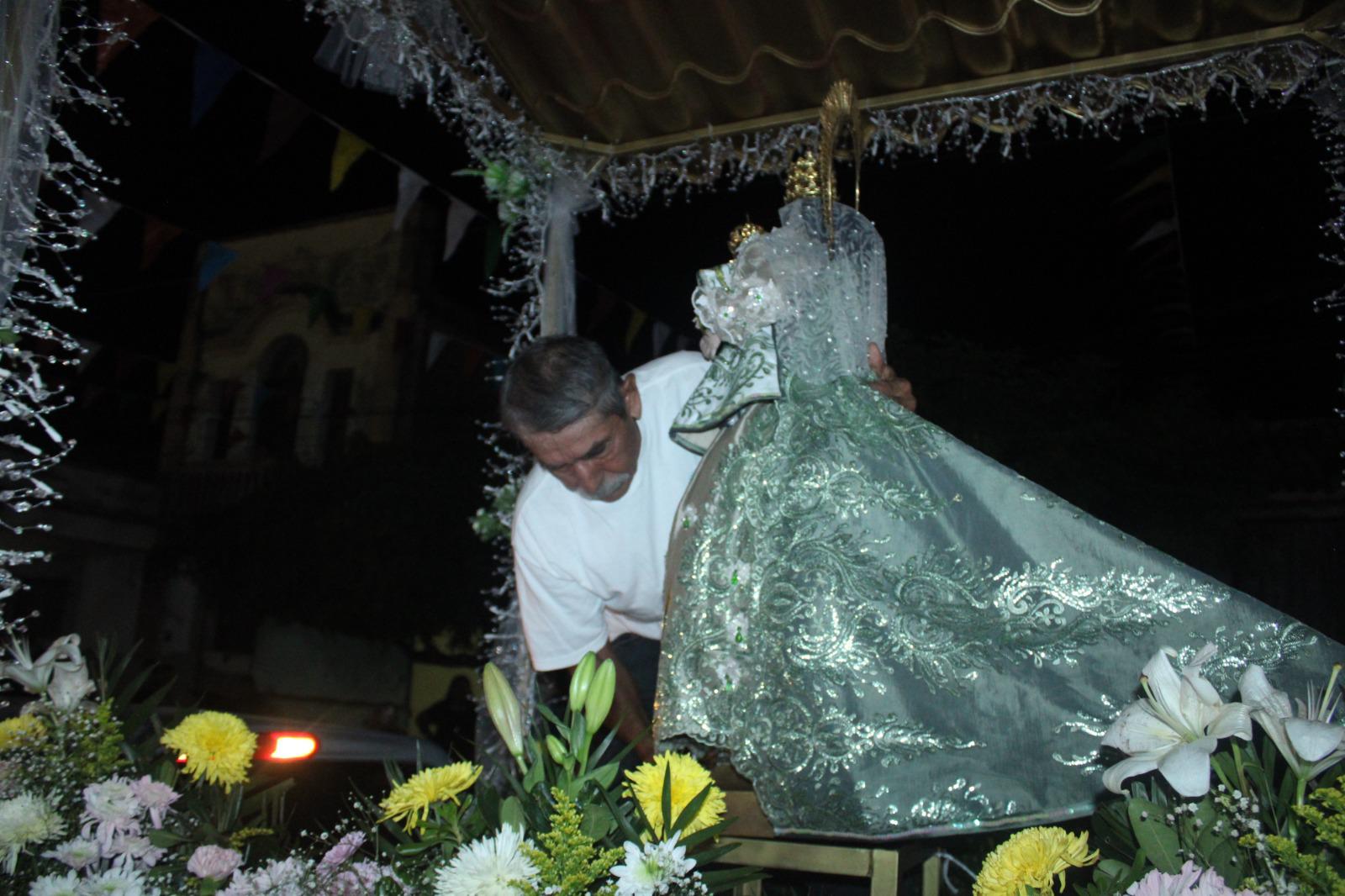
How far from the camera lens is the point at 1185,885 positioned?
110 centimetres

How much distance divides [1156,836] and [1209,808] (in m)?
0.07

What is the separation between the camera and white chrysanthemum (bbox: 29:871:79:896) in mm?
1509

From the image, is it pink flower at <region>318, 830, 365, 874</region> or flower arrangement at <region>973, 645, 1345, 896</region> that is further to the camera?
pink flower at <region>318, 830, 365, 874</region>

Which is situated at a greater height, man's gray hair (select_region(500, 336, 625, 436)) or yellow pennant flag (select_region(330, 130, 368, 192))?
yellow pennant flag (select_region(330, 130, 368, 192))

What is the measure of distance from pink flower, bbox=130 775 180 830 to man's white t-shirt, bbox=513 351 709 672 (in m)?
0.94

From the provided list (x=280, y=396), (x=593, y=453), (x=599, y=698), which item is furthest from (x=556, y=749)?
(x=280, y=396)

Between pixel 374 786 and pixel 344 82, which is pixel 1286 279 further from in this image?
pixel 374 786

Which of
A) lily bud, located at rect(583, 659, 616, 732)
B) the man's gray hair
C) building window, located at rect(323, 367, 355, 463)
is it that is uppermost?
building window, located at rect(323, 367, 355, 463)

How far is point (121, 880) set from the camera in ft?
5.12

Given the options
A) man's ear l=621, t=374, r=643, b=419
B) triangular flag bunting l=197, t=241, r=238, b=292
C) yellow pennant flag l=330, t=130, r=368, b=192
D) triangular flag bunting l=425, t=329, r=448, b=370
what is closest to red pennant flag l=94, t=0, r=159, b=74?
yellow pennant flag l=330, t=130, r=368, b=192

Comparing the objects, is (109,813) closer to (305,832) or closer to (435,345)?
(305,832)

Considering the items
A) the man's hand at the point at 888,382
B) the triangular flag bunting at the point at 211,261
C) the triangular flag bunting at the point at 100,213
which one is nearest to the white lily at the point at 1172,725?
the man's hand at the point at 888,382

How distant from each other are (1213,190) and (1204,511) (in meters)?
1.90

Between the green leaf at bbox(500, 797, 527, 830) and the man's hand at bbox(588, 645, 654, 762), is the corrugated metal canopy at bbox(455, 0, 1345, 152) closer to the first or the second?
the man's hand at bbox(588, 645, 654, 762)
